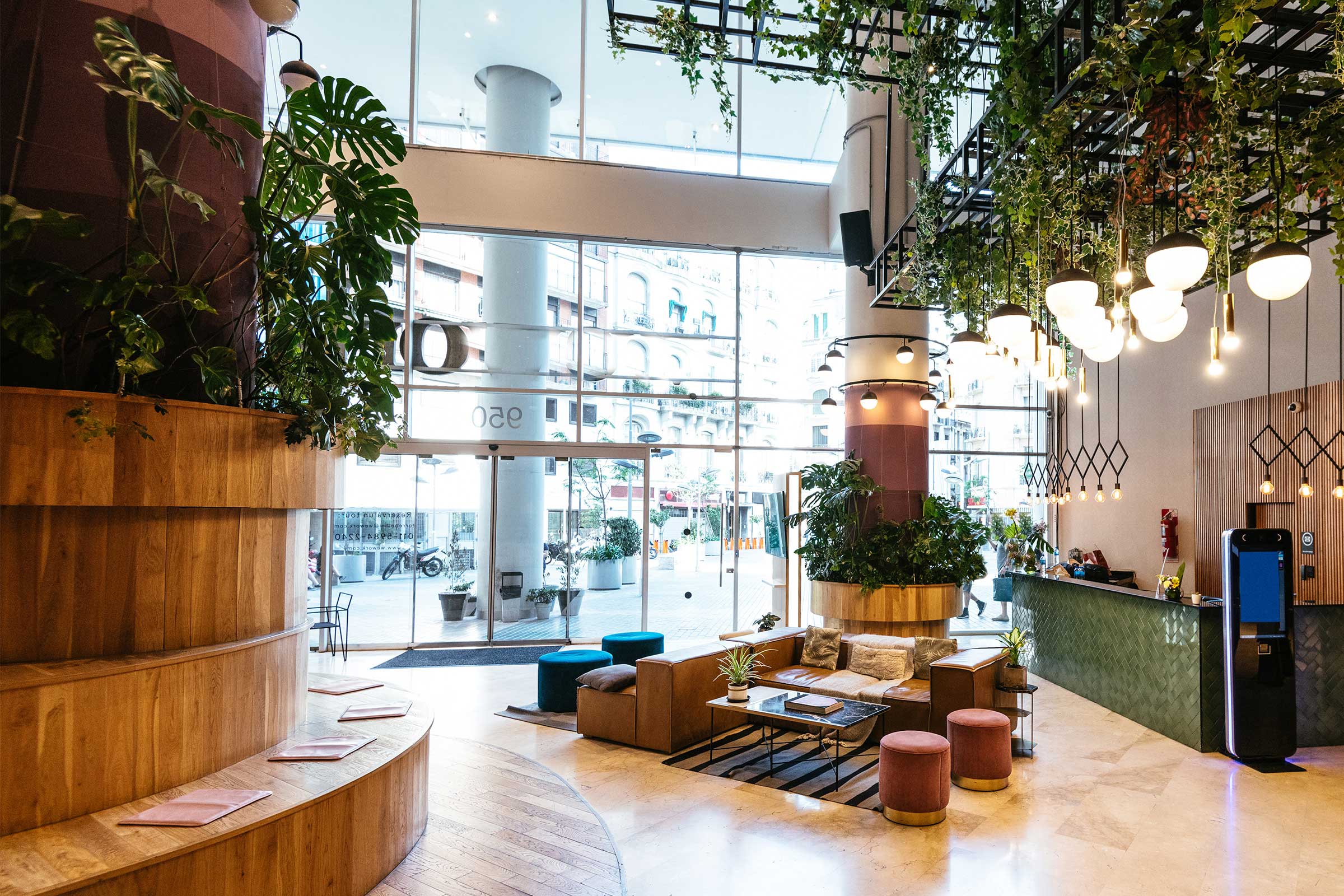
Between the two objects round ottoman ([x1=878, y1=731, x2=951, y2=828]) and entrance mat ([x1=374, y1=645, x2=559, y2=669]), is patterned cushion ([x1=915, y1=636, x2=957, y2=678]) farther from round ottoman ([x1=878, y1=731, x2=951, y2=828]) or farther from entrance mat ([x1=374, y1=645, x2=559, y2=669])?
entrance mat ([x1=374, y1=645, x2=559, y2=669])

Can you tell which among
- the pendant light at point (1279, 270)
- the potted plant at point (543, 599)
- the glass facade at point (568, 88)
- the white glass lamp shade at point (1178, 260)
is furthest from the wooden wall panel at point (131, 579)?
the glass facade at point (568, 88)

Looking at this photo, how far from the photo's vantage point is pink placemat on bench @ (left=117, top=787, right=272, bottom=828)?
287cm

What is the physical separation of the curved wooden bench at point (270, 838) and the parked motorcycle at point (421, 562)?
19.4ft

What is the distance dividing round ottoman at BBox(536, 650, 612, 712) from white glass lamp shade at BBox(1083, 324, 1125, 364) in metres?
4.94

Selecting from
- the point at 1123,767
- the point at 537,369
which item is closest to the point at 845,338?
the point at 537,369

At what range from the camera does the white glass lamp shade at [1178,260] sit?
9.18 feet

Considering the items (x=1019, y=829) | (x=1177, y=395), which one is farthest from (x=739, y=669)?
(x=1177, y=395)

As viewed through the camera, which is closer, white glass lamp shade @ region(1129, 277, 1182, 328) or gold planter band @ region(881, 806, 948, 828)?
white glass lamp shade @ region(1129, 277, 1182, 328)

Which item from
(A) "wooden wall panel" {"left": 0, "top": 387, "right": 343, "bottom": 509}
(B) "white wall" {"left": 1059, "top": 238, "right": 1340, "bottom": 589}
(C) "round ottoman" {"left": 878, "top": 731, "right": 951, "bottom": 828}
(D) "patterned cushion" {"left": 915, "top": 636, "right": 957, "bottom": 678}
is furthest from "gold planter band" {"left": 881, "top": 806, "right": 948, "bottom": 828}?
(B) "white wall" {"left": 1059, "top": 238, "right": 1340, "bottom": 589}

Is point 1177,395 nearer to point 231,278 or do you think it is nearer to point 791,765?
point 791,765

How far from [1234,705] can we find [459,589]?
8255mm

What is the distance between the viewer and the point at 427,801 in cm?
451

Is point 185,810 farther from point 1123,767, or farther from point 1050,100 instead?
point 1123,767

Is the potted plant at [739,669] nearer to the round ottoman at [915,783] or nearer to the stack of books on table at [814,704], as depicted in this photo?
the stack of books on table at [814,704]
